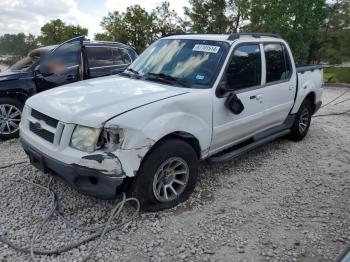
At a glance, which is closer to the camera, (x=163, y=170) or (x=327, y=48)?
(x=163, y=170)

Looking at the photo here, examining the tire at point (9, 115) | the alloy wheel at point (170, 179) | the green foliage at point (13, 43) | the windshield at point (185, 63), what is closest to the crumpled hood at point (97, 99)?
the windshield at point (185, 63)

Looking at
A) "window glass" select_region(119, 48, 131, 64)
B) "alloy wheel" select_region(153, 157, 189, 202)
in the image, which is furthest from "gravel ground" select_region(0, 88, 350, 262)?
"window glass" select_region(119, 48, 131, 64)

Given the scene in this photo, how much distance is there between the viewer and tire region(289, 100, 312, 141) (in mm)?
5676

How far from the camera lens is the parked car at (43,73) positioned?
5.68 m

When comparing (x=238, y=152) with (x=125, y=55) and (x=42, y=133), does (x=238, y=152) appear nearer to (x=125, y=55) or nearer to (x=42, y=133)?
(x=42, y=133)

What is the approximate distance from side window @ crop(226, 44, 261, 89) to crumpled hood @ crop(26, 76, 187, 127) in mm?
746

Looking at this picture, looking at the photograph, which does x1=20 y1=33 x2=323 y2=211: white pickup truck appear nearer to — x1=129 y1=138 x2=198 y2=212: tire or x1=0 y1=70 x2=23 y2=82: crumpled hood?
x1=129 y1=138 x2=198 y2=212: tire

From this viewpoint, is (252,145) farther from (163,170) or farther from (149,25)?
(149,25)

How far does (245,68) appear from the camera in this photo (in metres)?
4.16

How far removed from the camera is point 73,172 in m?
2.98

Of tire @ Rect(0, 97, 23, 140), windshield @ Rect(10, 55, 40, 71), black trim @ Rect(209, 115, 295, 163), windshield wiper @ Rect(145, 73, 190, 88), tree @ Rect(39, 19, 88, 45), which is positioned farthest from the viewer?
tree @ Rect(39, 19, 88, 45)

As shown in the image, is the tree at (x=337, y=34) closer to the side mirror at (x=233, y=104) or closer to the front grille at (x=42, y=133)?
the side mirror at (x=233, y=104)

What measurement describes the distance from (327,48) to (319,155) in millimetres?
26529

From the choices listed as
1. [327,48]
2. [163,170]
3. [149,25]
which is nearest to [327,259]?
[163,170]
